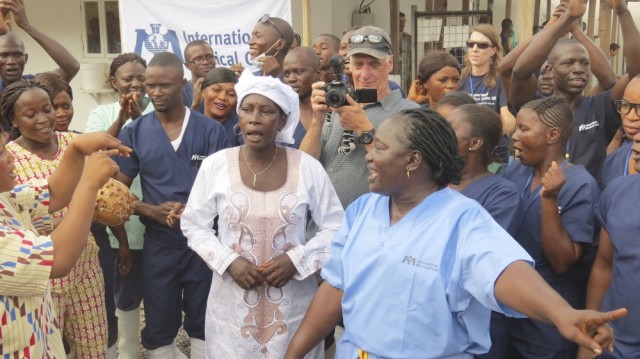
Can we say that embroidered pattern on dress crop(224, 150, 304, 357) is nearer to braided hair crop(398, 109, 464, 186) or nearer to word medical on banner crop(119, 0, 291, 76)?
braided hair crop(398, 109, 464, 186)

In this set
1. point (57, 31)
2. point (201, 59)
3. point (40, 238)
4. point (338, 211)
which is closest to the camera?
point (40, 238)

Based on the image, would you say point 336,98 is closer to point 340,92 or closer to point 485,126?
point 340,92

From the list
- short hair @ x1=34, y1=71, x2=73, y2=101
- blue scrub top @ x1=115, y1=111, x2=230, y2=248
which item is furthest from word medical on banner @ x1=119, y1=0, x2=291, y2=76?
blue scrub top @ x1=115, y1=111, x2=230, y2=248

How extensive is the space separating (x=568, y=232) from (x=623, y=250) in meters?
0.38

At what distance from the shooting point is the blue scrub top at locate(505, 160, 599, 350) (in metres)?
2.99

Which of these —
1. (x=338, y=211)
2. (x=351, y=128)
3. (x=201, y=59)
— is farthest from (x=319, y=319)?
(x=201, y=59)

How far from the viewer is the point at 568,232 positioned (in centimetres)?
299

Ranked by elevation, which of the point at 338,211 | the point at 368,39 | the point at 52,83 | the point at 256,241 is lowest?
the point at 256,241

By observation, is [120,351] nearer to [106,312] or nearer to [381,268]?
[106,312]

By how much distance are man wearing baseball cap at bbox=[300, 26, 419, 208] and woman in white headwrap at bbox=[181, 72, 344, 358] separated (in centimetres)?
27

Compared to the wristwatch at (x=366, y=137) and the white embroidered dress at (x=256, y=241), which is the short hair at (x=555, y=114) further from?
the white embroidered dress at (x=256, y=241)

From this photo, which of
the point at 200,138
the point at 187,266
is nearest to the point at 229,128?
the point at 200,138

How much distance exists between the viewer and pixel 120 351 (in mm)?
4617

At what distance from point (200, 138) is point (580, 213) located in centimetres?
225
